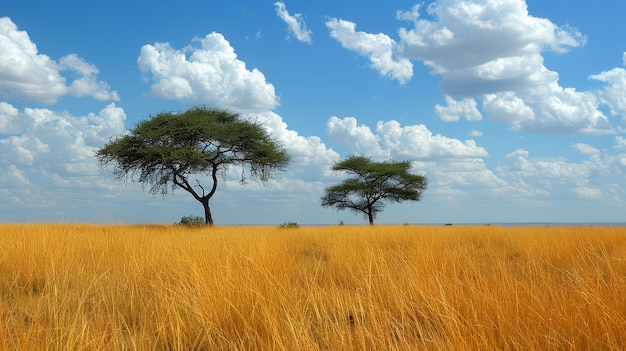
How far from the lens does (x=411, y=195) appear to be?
38.6 meters

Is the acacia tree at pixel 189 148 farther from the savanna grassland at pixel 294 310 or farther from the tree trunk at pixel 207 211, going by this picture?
the savanna grassland at pixel 294 310

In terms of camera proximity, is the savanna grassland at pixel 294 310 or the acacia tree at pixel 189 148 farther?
the acacia tree at pixel 189 148

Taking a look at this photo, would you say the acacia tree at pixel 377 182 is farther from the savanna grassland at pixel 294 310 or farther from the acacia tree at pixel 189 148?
the savanna grassland at pixel 294 310

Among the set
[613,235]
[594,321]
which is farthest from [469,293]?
[613,235]

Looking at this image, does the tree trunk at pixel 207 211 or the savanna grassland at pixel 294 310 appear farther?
the tree trunk at pixel 207 211

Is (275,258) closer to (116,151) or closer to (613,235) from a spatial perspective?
(613,235)

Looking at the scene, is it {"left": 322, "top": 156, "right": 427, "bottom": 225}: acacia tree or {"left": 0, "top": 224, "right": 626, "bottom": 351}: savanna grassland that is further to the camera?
{"left": 322, "top": 156, "right": 427, "bottom": 225}: acacia tree

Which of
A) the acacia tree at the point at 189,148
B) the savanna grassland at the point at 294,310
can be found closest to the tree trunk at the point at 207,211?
the acacia tree at the point at 189,148

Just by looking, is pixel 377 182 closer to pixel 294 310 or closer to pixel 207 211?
pixel 207 211

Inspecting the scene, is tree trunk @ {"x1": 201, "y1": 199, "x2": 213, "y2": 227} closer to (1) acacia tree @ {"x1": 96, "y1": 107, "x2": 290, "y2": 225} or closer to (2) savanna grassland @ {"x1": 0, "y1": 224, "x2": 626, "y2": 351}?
(1) acacia tree @ {"x1": 96, "y1": 107, "x2": 290, "y2": 225}

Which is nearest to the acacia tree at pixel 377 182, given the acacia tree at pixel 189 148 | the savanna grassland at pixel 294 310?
the acacia tree at pixel 189 148

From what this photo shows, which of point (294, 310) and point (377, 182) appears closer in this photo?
point (294, 310)

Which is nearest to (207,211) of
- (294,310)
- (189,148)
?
(189,148)

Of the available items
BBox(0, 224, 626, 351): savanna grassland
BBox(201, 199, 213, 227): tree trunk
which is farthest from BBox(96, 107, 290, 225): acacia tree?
BBox(0, 224, 626, 351): savanna grassland
